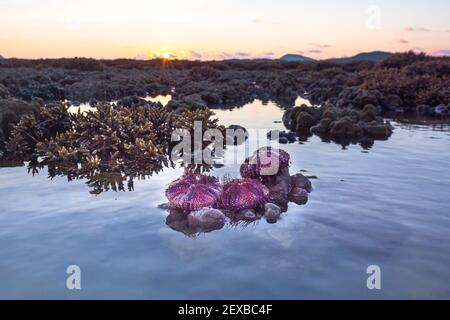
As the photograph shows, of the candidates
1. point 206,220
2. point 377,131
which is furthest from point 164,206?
point 377,131

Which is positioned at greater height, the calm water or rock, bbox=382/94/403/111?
rock, bbox=382/94/403/111

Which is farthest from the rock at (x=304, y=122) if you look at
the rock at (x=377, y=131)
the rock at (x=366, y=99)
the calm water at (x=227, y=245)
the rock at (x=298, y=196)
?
the rock at (x=298, y=196)

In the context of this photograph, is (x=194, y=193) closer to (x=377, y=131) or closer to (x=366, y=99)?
(x=377, y=131)

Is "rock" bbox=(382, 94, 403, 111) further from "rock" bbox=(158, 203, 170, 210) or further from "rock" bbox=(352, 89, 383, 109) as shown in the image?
"rock" bbox=(158, 203, 170, 210)

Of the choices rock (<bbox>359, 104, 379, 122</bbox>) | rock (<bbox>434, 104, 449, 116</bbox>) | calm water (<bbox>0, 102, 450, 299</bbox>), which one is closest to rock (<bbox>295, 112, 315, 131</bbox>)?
rock (<bbox>359, 104, 379, 122</bbox>)

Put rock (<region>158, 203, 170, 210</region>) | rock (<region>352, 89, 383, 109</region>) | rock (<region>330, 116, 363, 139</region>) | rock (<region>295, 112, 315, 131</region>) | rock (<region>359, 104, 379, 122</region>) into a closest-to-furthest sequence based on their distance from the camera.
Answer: rock (<region>158, 203, 170, 210</region>), rock (<region>330, 116, 363, 139</region>), rock (<region>295, 112, 315, 131</region>), rock (<region>359, 104, 379, 122</region>), rock (<region>352, 89, 383, 109</region>)

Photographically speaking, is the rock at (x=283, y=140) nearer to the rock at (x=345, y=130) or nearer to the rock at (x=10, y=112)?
the rock at (x=345, y=130)
